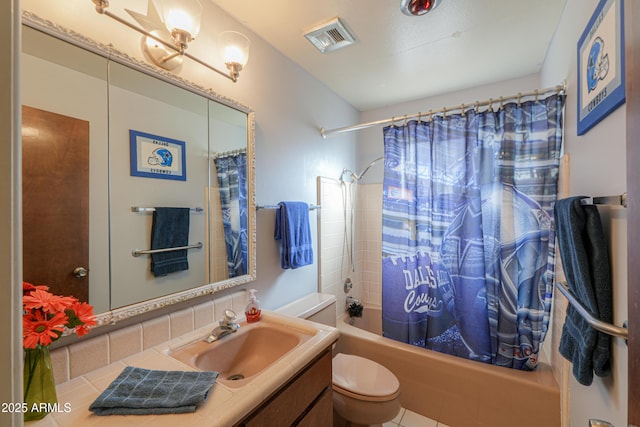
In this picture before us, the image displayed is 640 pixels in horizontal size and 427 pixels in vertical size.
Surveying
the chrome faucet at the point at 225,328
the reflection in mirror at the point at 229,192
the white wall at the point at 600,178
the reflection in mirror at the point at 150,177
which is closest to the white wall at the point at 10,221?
the reflection in mirror at the point at 150,177

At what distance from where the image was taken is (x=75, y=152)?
880mm

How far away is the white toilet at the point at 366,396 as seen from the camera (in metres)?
1.36

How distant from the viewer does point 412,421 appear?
174cm

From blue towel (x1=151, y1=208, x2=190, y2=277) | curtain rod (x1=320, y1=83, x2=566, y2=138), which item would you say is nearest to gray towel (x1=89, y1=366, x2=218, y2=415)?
blue towel (x1=151, y1=208, x2=190, y2=277)

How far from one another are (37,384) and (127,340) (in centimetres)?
32

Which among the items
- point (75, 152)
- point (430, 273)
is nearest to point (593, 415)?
point (430, 273)

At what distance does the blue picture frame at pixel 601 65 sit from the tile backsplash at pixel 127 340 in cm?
174

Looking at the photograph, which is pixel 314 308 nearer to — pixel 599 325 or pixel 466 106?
pixel 599 325

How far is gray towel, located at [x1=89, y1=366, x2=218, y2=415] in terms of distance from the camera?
0.69 m

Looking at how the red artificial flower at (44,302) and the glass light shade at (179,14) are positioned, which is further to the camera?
the glass light shade at (179,14)

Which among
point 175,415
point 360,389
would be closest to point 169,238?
point 175,415

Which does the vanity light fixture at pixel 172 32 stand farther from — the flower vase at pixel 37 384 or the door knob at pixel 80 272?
the flower vase at pixel 37 384

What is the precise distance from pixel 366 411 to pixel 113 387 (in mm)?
1167

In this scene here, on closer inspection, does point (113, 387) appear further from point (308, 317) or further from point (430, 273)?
point (430, 273)
